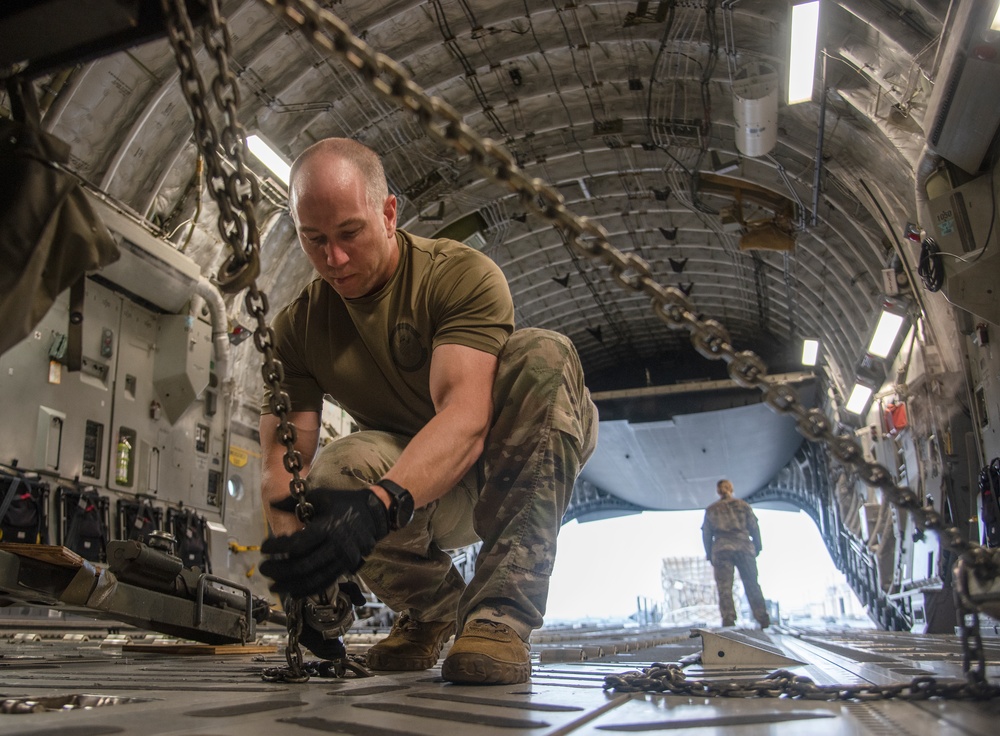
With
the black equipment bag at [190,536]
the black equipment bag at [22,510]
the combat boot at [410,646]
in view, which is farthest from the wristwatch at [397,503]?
the black equipment bag at [190,536]

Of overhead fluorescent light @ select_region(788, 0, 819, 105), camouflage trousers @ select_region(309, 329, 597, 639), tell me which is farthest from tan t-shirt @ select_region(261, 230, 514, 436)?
overhead fluorescent light @ select_region(788, 0, 819, 105)

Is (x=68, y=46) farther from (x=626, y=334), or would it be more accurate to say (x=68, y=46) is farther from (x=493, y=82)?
(x=626, y=334)

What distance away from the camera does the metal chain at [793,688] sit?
1.45 meters

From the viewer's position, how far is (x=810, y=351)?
14.3 m

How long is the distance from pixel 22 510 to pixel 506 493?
5467 mm

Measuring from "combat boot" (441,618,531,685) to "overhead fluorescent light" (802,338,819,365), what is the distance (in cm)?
1332

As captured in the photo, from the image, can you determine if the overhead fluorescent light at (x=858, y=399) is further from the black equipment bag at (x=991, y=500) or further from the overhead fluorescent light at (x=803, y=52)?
the overhead fluorescent light at (x=803, y=52)

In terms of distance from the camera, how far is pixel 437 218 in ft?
37.6

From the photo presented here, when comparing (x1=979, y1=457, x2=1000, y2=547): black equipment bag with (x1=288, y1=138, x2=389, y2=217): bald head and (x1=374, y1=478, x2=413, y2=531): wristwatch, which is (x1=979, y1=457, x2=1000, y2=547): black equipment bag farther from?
(x1=374, y1=478, x2=413, y2=531): wristwatch

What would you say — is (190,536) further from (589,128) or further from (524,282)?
(524,282)

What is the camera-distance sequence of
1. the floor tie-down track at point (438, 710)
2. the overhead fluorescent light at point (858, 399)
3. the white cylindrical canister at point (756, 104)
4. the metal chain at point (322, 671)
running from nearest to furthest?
the floor tie-down track at point (438, 710), the metal chain at point (322, 671), the white cylindrical canister at point (756, 104), the overhead fluorescent light at point (858, 399)

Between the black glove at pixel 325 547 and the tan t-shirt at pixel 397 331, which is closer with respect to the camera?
the black glove at pixel 325 547

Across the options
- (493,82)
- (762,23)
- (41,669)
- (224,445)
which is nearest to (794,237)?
(762,23)

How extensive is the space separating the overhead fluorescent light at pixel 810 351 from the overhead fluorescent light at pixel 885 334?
3.55 meters
